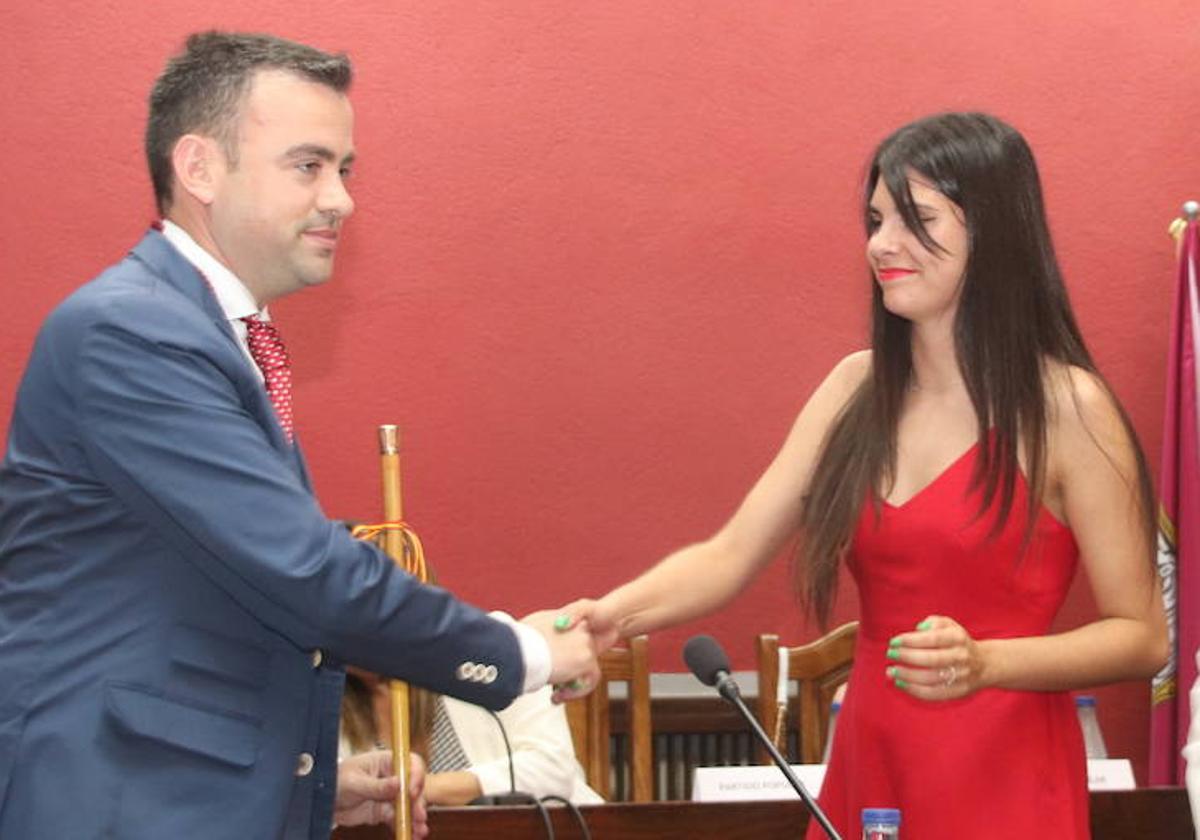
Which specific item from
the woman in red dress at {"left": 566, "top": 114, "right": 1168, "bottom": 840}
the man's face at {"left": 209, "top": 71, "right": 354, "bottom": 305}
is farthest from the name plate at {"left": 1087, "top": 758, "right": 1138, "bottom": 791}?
the man's face at {"left": 209, "top": 71, "right": 354, "bottom": 305}

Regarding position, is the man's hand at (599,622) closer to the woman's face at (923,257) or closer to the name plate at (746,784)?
the name plate at (746,784)

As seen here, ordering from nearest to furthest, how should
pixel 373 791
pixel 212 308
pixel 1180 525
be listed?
1. pixel 212 308
2. pixel 373 791
3. pixel 1180 525

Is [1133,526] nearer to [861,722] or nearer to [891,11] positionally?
[861,722]

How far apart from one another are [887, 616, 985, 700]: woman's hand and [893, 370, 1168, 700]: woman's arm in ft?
0.24

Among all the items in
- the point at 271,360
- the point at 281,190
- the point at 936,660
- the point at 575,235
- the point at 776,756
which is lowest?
the point at 776,756

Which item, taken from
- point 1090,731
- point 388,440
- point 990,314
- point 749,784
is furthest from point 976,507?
point 1090,731

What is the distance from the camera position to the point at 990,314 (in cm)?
273

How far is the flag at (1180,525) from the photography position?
4.64 meters

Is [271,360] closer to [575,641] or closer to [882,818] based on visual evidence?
[575,641]

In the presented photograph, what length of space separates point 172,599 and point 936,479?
116 centimetres

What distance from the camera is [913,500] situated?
8.89ft

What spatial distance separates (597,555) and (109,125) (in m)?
1.76

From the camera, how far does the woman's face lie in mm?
2713

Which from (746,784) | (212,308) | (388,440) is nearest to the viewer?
(212,308)
